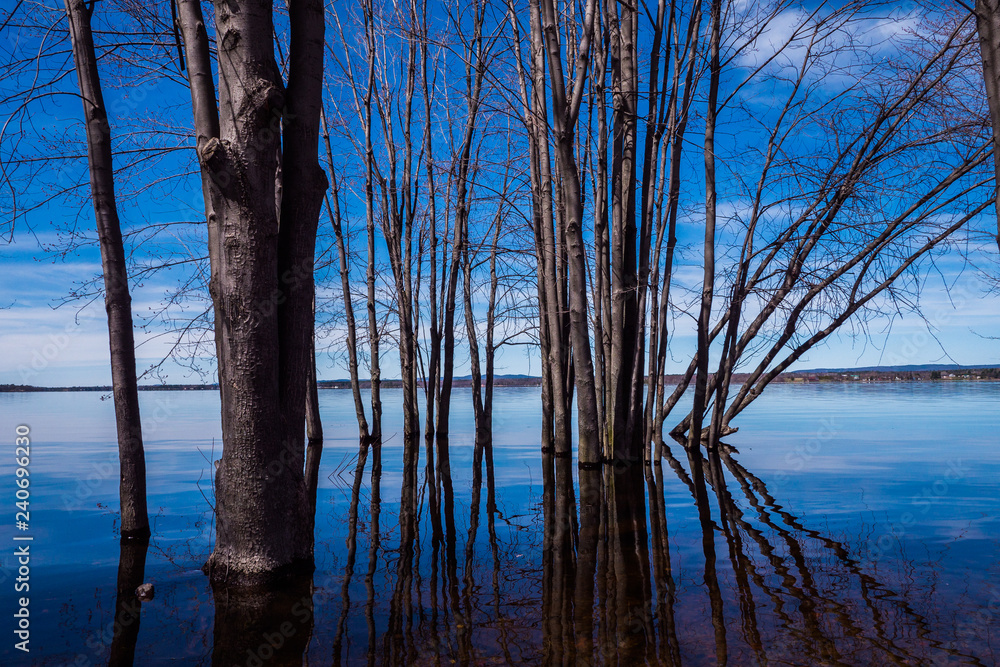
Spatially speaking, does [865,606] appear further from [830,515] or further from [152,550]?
[152,550]

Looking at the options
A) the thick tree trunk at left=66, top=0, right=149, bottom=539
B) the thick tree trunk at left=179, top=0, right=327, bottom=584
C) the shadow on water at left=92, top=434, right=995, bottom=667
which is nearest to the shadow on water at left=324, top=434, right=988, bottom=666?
the shadow on water at left=92, top=434, right=995, bottom=667

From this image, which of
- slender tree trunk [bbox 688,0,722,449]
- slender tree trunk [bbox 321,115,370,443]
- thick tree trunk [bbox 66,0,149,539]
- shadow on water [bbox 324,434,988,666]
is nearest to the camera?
shadow on water [bbox 324,434,988,666]

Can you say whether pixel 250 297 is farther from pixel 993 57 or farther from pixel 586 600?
pixel 993 57

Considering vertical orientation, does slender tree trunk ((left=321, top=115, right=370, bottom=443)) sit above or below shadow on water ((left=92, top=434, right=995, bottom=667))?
above

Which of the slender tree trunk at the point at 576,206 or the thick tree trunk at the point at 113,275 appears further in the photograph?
the slender tree trunk at the point at 576,206

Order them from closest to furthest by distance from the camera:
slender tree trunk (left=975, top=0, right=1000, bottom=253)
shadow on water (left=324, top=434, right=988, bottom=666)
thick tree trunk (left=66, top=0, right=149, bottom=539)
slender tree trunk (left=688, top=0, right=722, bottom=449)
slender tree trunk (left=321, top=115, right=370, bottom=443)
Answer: shadow on water (left=324, top=434, right=988, bottom=666)
slender tree trunk (left=975, top=0, right=1000, bottom=253)
thick tree trunk (left=66, top=0, right=149, bottom=539)
slender tree trunk (left=688, top=0, right=722, bottom=449)
slender tree trunk (left=321, top=115, right=370, bottom=443)

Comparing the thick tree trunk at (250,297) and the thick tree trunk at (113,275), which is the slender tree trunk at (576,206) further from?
the thick tree trunk at (113,275)

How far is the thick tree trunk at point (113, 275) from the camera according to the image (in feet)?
17.2

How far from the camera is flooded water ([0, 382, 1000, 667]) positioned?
2.96 m

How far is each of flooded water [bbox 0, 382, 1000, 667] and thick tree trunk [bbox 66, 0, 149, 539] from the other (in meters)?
0.50

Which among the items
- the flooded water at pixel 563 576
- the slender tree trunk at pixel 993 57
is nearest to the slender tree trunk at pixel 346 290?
the flooded water at pixel 563 576

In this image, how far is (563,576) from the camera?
405cm

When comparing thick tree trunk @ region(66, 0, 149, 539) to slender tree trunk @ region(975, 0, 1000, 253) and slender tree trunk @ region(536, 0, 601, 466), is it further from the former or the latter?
slender tree trunk @ region(975, 0, 1000, 253)

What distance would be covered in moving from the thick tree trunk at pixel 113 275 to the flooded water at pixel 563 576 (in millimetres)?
503
